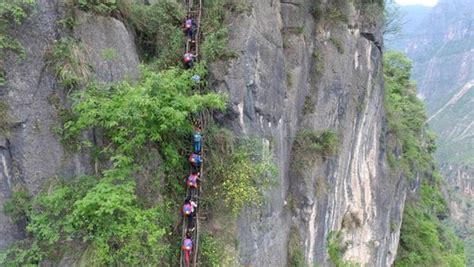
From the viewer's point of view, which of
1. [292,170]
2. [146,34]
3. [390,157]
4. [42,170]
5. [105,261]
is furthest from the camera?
[390,157]

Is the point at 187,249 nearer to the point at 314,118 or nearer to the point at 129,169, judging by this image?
the point at 129,169

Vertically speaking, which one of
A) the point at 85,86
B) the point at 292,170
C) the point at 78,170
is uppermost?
the point at 85,86

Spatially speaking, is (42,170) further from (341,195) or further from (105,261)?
(341,195)

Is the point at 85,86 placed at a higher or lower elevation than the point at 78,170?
higher

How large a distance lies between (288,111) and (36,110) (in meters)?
5.78

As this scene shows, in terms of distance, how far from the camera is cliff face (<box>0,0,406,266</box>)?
304 inches

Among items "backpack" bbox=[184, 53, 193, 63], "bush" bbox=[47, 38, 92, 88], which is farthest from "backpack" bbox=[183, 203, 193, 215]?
"backpack" bbox=[184, 53, 193, 63]

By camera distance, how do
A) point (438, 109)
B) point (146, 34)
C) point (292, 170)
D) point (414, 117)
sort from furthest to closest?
point (438, 109), point (414, 117), point (292, 170), point (146, 34)

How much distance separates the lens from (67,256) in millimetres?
7176

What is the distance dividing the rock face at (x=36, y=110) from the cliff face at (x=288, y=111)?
17 millimetres

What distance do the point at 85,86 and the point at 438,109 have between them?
19566 cm

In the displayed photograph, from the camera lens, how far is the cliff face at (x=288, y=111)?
25.3 ft

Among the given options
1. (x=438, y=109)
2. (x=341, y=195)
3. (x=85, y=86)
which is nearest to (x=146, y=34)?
(x=85, y=86)

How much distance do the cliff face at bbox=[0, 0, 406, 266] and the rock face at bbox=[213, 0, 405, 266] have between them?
0.03 meters
